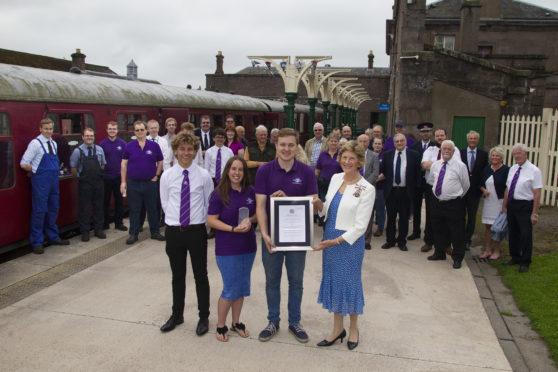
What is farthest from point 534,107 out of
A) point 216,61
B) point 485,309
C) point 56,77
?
point 216,61

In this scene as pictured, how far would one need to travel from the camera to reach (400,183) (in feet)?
24.3

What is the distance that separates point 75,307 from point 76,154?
10.0ft

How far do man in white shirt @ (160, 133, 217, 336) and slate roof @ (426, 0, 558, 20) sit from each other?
1065 inches

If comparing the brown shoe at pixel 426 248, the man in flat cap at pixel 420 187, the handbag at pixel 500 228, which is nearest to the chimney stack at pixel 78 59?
the man in flat cap at pixel 420 187

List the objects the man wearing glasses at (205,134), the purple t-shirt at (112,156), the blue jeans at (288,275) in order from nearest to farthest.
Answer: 1. the blue jeans at (288,275)
2. the purple t-shirt at (112,156)
3. the man wearing glasses at (205,134)

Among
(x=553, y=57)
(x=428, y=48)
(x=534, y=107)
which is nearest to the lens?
(x=428, y=48)

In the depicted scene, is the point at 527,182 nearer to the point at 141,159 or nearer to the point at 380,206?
the point at 380,206

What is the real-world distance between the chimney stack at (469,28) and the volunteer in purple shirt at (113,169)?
16675 millimetres

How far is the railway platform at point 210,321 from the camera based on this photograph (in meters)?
3.95

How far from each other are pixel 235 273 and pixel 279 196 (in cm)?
78

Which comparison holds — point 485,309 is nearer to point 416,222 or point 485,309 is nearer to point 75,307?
point 416,222

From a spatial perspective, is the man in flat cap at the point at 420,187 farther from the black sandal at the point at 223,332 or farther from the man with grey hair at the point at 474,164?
the black sandal at the point at 223,332

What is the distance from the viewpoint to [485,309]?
5.23m

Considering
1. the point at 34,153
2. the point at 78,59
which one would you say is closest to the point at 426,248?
the point at 34,153
